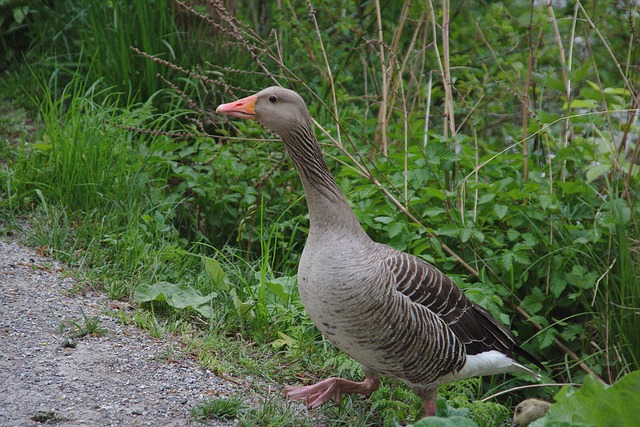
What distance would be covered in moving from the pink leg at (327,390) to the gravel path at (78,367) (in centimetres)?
32

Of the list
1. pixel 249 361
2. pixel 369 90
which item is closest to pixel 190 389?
pixel 249 361

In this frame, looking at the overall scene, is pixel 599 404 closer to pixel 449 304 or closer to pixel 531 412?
pixel 531 412

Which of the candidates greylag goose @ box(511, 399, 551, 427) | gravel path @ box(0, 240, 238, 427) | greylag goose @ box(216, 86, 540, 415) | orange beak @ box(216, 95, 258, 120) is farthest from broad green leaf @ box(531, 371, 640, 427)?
orange beak @ box(216, 95, 258, 120)

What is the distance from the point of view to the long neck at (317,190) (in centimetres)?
379

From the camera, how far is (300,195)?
573 centimetres

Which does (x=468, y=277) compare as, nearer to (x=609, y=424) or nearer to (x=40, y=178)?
(x=609, y=424)

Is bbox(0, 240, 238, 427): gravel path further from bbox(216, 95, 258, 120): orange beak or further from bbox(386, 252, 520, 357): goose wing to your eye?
bbox(216, 95, 258, 120): orange beak

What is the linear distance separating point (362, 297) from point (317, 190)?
0.58 metres

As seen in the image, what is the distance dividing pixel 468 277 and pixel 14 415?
2872mm

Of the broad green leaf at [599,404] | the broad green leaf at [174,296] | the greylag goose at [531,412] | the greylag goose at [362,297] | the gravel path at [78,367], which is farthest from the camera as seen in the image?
the broad green leaf at [174,296]

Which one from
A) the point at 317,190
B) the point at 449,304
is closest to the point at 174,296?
the point at 317,190

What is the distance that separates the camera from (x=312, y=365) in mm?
4461

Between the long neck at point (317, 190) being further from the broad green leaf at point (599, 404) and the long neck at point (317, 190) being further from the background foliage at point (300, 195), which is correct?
the broad green leaf at point (599, 404)

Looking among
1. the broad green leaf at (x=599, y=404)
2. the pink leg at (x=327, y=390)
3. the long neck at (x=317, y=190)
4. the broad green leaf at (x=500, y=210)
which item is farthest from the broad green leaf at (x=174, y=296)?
the broad green leaf at (x=599, y=404)
